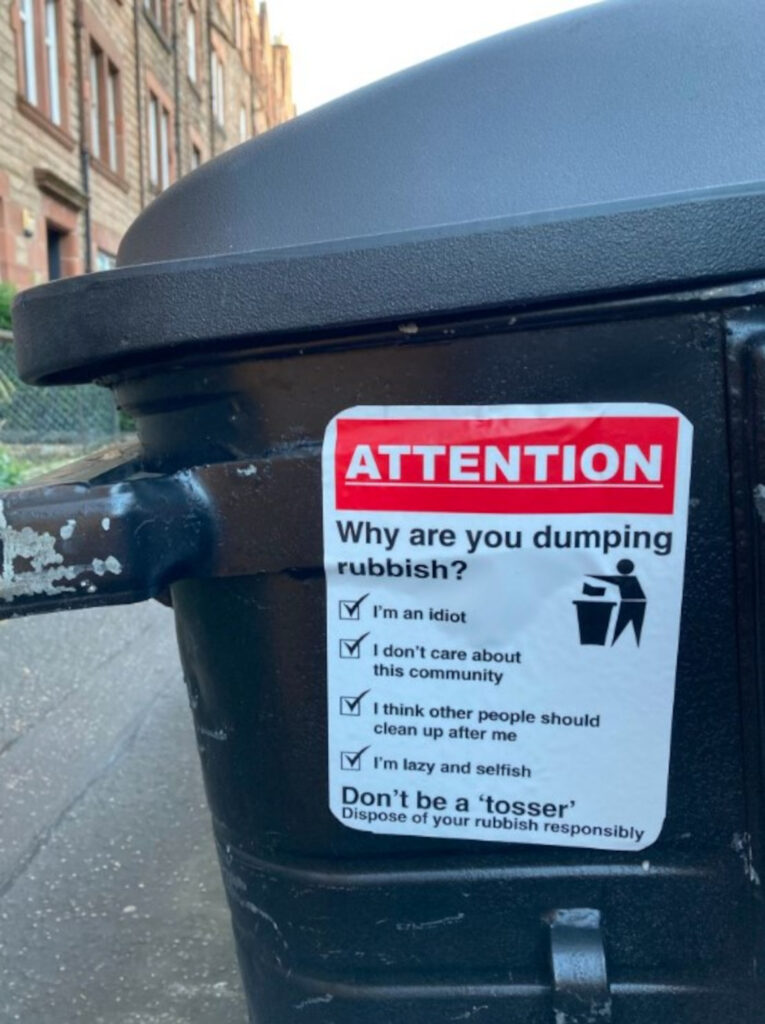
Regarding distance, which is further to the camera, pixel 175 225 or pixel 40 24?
pixel 40 24

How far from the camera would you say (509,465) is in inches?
Answer: 35.9

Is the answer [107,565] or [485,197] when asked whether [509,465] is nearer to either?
[485,197]

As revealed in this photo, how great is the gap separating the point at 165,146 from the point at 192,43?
446cm

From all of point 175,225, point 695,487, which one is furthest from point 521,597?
point 175,225

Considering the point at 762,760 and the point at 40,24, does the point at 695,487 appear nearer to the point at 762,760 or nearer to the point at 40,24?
the point at 762,760

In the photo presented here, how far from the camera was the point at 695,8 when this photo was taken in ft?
3.13

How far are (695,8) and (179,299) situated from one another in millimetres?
580

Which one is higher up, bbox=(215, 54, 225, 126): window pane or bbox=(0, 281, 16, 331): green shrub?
bbox=(215, 54, 225, 126): window pane

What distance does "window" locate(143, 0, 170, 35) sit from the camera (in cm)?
1827

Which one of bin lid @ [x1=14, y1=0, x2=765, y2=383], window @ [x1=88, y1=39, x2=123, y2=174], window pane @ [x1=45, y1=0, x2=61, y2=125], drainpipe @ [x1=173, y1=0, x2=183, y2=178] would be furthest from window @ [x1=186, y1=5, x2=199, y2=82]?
bin lid @ [x1=14, y1=0, x2=765, y2=383]

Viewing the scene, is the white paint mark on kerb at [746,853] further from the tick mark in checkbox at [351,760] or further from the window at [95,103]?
the window at [95,103]

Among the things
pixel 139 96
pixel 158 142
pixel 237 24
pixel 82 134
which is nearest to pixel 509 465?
pixel 82 134

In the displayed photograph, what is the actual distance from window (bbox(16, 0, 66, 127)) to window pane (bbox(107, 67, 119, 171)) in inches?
91.2

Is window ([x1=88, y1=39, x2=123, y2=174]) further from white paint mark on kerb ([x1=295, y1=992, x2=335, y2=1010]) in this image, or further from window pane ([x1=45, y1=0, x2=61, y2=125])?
white paint mark on kerb ([x1=295, y1=992, x2=335, y2=1010])
